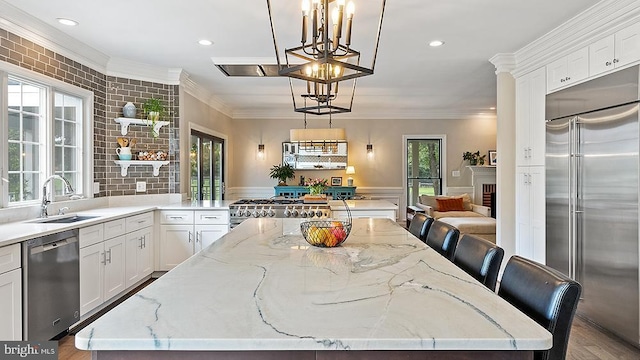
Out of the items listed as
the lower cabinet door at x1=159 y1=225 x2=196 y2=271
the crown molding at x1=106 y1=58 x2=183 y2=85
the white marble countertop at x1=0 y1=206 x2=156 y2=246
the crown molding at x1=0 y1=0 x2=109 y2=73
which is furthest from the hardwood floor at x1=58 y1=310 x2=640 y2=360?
the crown molding at x1=106 y1=58 x2=183 y2=85

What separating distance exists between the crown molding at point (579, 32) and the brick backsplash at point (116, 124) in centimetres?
408

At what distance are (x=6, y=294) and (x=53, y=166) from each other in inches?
64.9

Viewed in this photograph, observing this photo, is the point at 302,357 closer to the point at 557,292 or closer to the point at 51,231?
the point at 557,292

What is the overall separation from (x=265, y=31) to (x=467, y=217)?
4858 mm

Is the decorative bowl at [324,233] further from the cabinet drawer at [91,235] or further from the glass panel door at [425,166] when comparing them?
the glass panel door at [425,166]

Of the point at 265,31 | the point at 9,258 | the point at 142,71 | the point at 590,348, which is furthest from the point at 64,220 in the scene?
the point at 590,348

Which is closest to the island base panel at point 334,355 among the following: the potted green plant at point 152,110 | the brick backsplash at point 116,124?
the brick backsplash at point 116,124

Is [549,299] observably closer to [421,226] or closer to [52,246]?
[421,226]

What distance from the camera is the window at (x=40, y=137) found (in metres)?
3.06

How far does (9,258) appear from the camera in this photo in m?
2.28

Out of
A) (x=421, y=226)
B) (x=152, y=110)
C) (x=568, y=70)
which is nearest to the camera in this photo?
(x=421, y=226)

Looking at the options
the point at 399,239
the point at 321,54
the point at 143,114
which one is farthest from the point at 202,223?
the point at 321,54

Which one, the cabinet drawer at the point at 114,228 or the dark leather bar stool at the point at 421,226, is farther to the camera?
the cabinet drawer at the point at 114,228

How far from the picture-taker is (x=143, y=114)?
461cm
